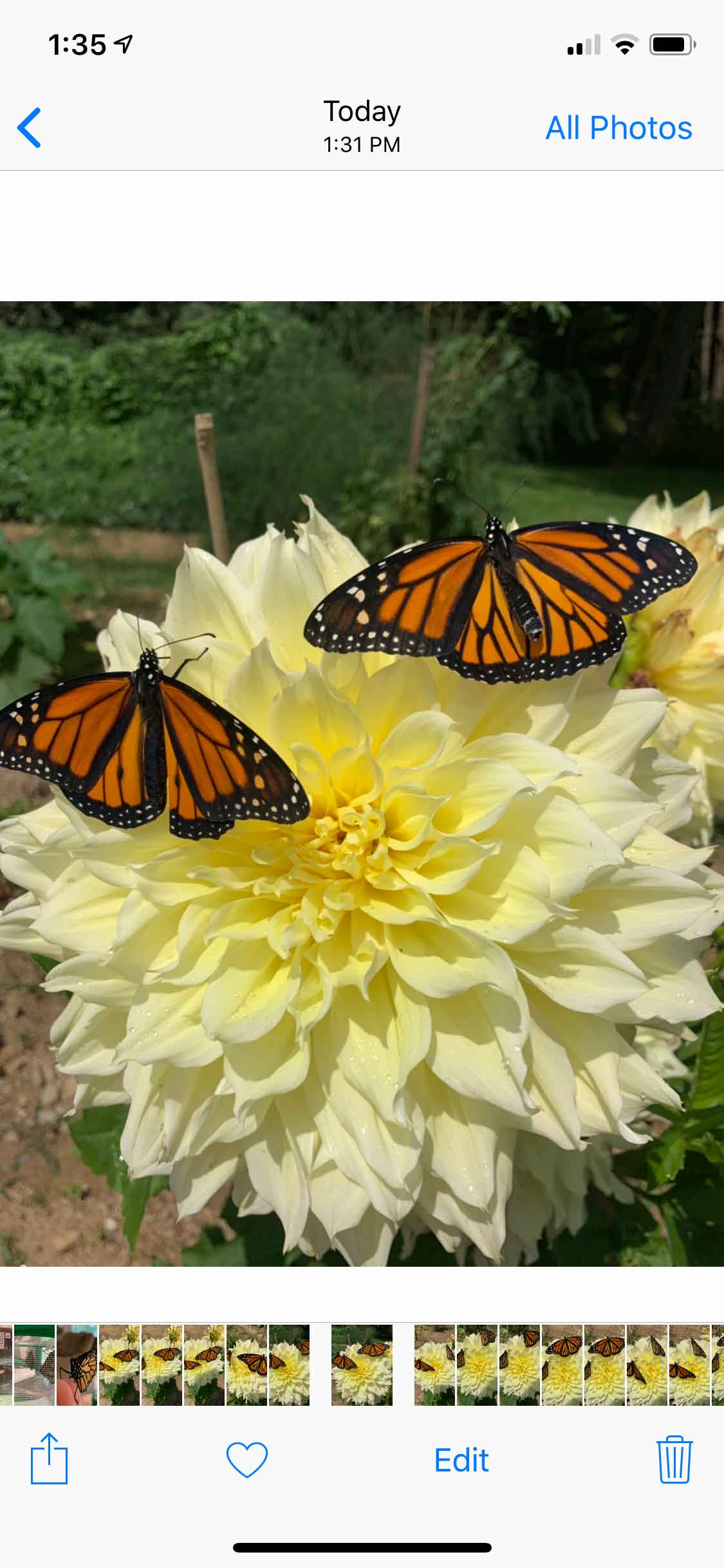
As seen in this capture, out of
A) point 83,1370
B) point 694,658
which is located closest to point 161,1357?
point 83,1370

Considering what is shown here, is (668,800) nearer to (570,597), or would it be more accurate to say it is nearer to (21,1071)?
(570,597)

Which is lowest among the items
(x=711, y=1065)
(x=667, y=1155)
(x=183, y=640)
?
(x=667, y=1155)

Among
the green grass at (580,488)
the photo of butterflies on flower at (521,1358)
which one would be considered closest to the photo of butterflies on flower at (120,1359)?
the photo of butterflies on flower at (521,1358)

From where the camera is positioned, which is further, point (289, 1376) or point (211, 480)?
point (211, 480)

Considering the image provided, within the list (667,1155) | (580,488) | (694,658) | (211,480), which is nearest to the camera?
(667,1155)

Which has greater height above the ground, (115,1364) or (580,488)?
(580,488)

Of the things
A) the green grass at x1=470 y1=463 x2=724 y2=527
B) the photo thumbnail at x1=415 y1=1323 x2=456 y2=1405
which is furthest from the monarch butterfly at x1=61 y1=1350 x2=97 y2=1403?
the green grass at x1=470 y1=463 x2=724 y2=527

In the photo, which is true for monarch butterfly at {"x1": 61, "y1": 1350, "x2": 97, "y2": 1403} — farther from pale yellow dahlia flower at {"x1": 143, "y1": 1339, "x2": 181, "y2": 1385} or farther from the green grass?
the green grass

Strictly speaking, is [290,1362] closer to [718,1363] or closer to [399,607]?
[718,1363]
